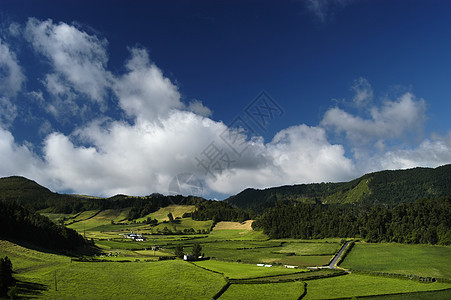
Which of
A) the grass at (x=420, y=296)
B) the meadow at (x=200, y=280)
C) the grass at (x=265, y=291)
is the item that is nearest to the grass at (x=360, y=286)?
the meadow at (x=200, y=280)

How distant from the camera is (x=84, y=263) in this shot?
9219 centimetres

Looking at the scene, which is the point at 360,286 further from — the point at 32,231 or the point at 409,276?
the point at 32,231

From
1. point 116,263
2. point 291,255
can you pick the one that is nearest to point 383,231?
point 291,255

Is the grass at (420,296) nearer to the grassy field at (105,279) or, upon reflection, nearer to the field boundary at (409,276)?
the field boundary at (409,276)

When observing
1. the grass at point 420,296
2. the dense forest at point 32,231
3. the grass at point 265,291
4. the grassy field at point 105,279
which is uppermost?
the dense forest at point 32,231

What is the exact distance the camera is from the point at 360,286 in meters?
75.1

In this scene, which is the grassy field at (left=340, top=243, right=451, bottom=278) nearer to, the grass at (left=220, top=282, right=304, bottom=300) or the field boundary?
the field boundary

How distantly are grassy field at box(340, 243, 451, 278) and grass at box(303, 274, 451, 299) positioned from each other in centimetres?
1327

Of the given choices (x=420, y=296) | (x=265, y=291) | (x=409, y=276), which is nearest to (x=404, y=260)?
(x=409, y=276)

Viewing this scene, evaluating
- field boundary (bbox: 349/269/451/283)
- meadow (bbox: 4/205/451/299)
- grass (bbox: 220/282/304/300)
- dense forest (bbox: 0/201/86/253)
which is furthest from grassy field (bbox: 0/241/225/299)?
field boundary (bbox: 349/269/451/283)

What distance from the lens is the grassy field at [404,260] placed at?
9412 centimetres

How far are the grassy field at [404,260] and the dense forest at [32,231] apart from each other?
104 m

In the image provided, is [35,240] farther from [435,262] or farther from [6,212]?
[435,262]

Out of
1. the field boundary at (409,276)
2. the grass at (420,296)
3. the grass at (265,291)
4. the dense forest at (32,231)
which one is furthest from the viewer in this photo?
the dense forest at (32,231)
